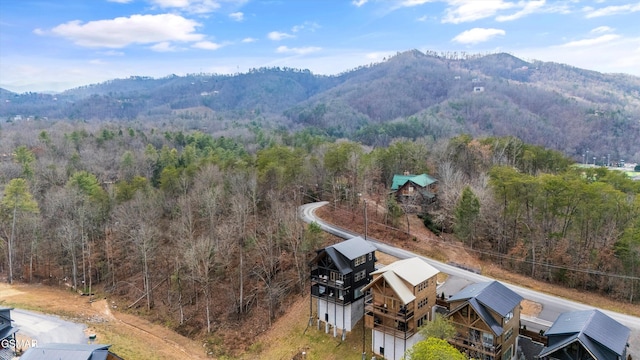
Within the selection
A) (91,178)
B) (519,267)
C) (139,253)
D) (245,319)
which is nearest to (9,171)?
(91,178)

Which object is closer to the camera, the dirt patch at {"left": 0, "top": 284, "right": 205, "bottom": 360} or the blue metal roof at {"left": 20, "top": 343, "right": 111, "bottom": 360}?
the blue metal roof at {"left": 20, "top": 343, "right": 111, "bottom": 360}

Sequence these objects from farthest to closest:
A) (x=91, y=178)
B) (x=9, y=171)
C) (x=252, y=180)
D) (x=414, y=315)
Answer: (x=9, y=171)
(x=91, y=178)
(x=252, y=180)
(x=414, y=315)

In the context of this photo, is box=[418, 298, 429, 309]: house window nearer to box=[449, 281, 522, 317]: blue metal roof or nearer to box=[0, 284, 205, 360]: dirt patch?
box=[449, 281, 522, 317]: blue metal roof

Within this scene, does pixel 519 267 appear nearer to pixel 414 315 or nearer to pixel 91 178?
pixel 414 315

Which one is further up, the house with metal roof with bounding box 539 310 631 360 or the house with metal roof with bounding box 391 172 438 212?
the house with metal roof with bounding box 391 172 438 212

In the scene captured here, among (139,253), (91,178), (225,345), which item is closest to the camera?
(225,345)

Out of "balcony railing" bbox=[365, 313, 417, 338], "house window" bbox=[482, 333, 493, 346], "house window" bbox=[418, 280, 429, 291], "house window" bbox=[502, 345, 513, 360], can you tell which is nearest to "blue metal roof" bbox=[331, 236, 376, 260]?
"balcony railing" bbox=[365, 313, 417, 338]

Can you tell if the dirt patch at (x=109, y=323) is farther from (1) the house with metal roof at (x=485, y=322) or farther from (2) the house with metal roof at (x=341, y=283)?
(1) the house with metal roof at (x=485, y=322)
